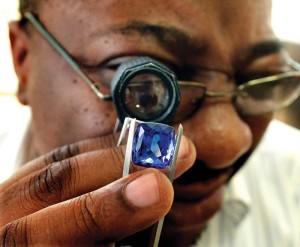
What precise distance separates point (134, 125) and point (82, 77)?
0.47 meters

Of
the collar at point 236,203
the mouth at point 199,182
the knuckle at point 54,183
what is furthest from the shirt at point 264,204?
the knuckle at point 54,183

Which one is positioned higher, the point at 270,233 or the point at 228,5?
the point at 228,5

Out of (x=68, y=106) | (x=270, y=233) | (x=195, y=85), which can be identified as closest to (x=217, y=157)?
(x=195, y=85)

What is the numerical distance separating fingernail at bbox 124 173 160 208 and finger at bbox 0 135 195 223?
126 millimetres

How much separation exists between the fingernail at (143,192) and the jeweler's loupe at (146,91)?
0.86 ft

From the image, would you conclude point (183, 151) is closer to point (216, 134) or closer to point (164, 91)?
point (164, 91)

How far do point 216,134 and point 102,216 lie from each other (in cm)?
48

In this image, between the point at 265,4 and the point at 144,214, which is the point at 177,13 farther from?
the point at 144,214

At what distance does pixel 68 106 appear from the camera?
0.97 m

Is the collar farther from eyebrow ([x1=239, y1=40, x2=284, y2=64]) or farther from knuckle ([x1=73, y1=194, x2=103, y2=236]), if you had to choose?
knuckle ([x1=73, y1=194, x2=103, y2=236])

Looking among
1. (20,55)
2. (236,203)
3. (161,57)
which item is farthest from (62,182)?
(236,203)

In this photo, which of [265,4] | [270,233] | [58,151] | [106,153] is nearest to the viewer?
[106,153]

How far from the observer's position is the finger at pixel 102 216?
1.67 ft

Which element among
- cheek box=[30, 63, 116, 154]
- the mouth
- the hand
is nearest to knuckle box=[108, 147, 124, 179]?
the hand
